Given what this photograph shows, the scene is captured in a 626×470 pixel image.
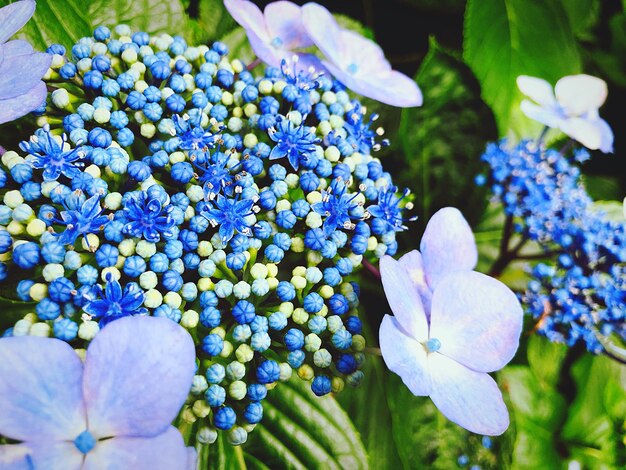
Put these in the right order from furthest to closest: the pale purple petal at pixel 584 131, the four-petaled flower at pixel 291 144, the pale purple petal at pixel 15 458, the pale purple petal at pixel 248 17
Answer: the pale purple petal at pixel 584 131 → the pale purple petal at pixel 248 17 → the four-petaled flower at pixel 291 144 → the pale purple petal at pixel 15 458

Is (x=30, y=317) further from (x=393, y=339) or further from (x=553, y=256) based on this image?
(x=553, y=256)

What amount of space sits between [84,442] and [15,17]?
0.49 m

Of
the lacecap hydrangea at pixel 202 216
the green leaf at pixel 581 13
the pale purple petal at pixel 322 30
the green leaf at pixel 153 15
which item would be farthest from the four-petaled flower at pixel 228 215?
the green leaf at pixel 581 13

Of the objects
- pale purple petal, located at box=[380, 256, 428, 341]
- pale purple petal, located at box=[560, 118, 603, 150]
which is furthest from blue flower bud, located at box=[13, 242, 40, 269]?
pale purple petal, located at box=[560, 118, 603, 150]

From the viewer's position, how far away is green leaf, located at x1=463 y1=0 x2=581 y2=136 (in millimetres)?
995

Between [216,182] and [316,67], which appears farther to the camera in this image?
[316,67]

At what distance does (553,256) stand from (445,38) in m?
0.51

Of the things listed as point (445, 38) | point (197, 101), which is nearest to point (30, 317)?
point (197, 101)

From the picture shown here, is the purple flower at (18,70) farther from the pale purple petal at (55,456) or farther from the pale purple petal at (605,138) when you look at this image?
the pale purple petal at (605,138)

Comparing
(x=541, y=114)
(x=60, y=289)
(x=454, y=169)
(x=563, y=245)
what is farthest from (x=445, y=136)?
(x=60, y=289)

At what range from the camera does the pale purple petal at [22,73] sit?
1.95ft

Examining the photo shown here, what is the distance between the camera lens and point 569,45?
3.53ft

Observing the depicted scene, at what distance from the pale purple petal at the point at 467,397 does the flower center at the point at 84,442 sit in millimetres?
347

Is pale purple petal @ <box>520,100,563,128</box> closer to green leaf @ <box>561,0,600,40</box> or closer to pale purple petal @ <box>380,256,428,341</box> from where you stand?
green leaf @ <box>561,0,600,40</box>
